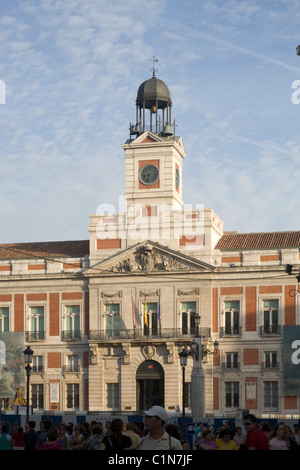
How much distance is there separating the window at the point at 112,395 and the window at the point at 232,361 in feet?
21.0

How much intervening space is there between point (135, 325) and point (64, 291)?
5069 mm

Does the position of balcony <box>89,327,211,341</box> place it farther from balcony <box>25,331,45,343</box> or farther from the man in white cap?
the man in white cap

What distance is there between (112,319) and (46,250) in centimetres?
650

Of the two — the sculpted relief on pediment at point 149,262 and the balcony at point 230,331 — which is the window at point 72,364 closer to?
the sculpted relief on pediment at point 149,262

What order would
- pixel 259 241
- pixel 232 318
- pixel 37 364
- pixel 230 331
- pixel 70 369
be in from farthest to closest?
pixel 37 364
pixel 70 369
pixel 259 241
pixel 232 318
pixel 230 331

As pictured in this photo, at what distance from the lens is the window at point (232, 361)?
57.8 m

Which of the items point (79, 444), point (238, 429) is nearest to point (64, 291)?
point (238, 429)

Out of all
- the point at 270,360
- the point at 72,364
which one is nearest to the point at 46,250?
the point at 72,364

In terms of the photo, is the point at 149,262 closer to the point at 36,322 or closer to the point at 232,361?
the point at 232,361

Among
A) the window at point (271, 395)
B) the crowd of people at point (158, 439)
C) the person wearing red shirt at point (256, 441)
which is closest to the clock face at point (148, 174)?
the window at point (271, 395)

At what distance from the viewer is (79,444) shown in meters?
19.1

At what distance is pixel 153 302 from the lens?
59.1 metres

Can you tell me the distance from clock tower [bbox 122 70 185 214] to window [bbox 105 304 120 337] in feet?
19.6

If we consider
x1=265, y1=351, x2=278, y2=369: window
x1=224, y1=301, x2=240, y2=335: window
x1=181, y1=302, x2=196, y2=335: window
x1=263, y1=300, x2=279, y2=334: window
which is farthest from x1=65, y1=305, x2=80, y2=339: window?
x1=265, y1=351, x2=278, y2=369: window
